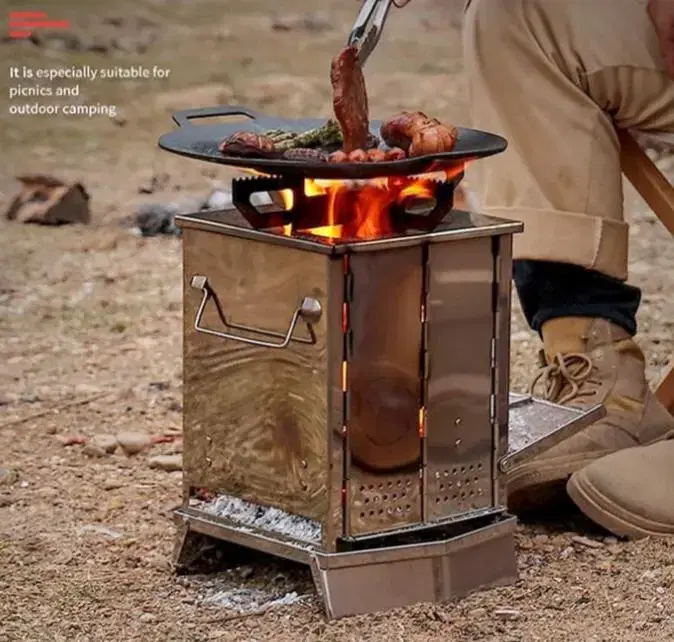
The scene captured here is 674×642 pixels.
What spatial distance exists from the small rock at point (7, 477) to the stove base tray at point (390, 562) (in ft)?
2.10

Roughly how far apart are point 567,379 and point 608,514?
0.34 m

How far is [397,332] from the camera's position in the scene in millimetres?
2510

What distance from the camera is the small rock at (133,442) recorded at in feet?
11.4

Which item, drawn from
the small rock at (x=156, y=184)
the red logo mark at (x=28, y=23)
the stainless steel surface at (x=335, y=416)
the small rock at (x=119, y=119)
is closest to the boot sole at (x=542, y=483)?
the stainless steel surface at (x=335, y=416)

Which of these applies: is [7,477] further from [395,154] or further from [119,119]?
[119,119]

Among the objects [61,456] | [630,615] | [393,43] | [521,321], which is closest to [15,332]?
[61,456]

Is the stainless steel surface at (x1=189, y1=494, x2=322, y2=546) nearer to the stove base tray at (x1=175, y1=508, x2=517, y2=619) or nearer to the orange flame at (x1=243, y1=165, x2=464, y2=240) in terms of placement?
the stove base tray at (x1=175, y1=508, x2=517, y2=619)

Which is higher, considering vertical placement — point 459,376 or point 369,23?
point 369,23

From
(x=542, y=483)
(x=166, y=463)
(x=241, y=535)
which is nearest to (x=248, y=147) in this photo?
(x=241, y=535)

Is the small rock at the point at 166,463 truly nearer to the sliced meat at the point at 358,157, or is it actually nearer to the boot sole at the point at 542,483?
the boot sole at the point at 542,483

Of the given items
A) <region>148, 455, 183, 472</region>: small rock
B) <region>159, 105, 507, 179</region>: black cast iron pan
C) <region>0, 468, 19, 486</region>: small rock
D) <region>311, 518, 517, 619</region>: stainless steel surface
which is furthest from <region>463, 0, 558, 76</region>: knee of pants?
<region>0, 468, 19, 486</region>: small rock

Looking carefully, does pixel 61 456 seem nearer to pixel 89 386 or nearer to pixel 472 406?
pixel 89 386

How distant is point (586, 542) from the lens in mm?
2898

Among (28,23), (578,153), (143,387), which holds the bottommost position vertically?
(143,387)
